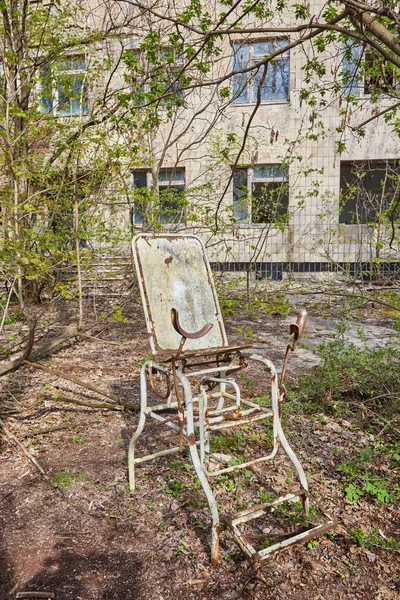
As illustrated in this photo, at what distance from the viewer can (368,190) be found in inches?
434

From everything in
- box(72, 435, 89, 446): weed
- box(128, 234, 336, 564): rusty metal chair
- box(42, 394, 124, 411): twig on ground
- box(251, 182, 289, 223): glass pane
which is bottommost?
box(72, 435, 89, 446): weed

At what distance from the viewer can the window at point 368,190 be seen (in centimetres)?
581

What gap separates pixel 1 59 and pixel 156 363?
4580mm

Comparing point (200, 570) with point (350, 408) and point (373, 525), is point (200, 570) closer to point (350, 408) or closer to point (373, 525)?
point (373, 525)

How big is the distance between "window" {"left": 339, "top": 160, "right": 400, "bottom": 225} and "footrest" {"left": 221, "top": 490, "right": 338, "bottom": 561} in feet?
11.9

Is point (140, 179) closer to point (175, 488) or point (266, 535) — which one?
point (175, 488)

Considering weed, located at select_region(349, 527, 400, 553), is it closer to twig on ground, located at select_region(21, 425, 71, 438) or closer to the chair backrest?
the chair backrest

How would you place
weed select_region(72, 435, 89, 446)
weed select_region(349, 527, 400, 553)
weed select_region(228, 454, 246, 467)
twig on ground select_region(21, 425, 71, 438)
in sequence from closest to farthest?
weed select_region(349, 527, 400, 553)
weed select_region(228, 454, 246, 467)
weed select_region(72, 435, 89, 446)
twig on ground select_region(21, 425, 71, 438)

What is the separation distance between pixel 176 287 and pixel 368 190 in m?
9.48

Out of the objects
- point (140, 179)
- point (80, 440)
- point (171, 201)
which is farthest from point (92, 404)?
point (140, 179)

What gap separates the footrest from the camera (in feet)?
6.63

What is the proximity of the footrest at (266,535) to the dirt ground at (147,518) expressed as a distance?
103 millimetres

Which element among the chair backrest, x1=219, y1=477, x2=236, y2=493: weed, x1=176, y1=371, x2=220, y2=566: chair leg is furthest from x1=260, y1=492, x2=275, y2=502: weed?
the chair backrest

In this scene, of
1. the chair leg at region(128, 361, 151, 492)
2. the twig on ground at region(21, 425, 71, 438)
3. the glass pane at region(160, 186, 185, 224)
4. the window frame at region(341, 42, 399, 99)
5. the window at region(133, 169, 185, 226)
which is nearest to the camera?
the chair leg at region(128, 361, 151, 492)
